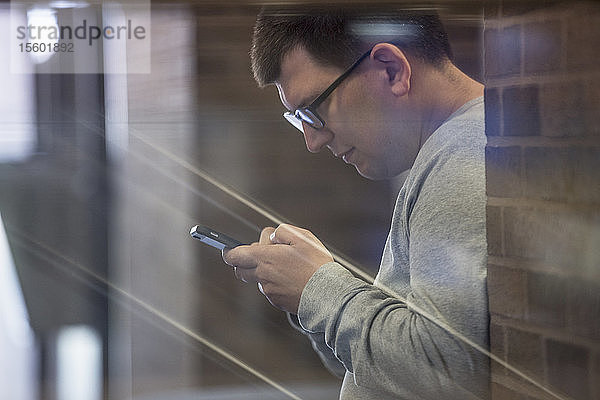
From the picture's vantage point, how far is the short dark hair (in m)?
0.71

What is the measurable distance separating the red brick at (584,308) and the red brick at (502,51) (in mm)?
235

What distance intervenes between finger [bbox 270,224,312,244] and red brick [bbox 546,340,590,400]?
289 millimetres

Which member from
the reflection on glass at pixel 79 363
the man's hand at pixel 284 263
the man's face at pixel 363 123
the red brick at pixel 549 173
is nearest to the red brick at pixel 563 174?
the red brick at pixel 549 173

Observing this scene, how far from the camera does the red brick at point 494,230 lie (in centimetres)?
74

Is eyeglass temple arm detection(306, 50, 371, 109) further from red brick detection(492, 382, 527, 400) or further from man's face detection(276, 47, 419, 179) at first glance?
red brick detection(492, 382, 527, 400)

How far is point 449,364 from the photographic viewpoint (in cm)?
74

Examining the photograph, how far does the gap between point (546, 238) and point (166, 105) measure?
422 millimetres

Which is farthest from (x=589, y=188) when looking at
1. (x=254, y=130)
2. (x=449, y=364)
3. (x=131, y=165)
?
(x=131, y=165)

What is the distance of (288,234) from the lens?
0.73 metres

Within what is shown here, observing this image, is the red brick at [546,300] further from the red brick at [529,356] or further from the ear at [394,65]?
the ear at [394,65]

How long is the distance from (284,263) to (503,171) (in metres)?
0.25

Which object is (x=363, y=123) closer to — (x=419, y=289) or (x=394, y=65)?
(x=394, y=65)

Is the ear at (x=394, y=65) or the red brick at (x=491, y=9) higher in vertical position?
the red brick at (x=491, y=9)

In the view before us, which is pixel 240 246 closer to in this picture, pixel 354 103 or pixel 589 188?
pixel 354 103
